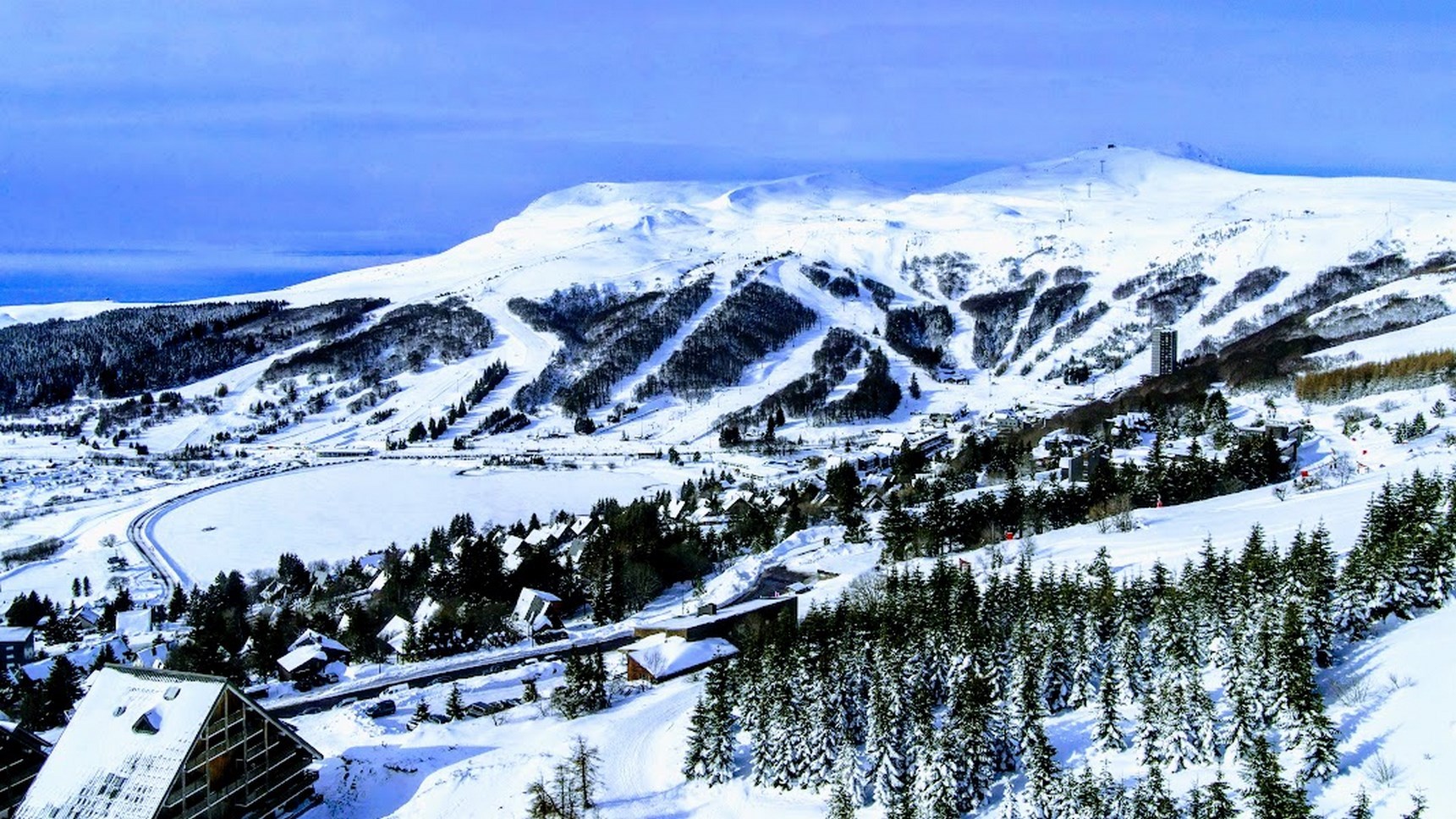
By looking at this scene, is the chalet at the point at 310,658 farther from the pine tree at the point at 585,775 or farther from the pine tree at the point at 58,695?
the pine tree at the point at 585,775

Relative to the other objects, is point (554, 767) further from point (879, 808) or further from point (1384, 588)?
point (1384, 588)

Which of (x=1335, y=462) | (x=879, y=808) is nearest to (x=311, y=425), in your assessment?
(x=1335, y=462)

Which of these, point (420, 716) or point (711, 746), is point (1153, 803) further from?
point (420, 716)

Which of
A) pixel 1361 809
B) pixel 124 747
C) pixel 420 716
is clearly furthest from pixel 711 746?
pixel 1361 809

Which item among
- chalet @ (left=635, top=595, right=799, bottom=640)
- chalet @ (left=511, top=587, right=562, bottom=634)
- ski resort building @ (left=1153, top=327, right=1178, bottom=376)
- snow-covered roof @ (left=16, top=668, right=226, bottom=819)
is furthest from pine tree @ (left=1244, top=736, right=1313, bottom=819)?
ski resort building @ (left=1153, top=327, right=1178, bottom=376)

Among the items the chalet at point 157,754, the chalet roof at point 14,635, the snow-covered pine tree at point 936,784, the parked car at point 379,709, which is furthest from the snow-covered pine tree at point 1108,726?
the chalet roof at point 14,635
